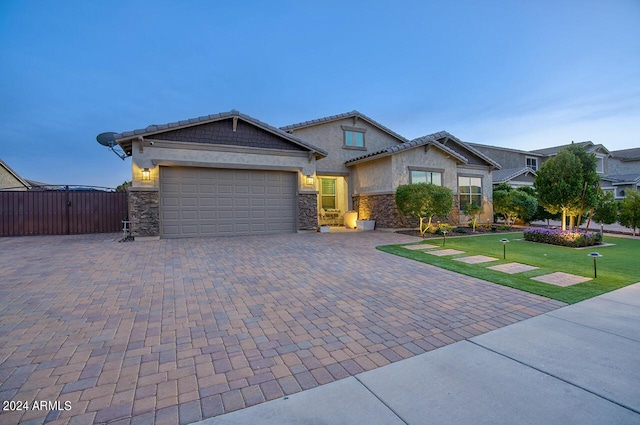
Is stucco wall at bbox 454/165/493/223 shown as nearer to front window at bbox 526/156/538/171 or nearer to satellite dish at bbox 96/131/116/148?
front window at bbox 526/156/538/171

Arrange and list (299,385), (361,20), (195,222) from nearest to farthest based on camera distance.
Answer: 1. (299,385)
2. (195,222)
3. (361,20)

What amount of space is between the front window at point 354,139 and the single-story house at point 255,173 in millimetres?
217

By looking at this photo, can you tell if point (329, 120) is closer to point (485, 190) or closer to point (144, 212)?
point (485, 190)

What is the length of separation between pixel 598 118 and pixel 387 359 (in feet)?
99.6

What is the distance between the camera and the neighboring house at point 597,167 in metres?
20.6

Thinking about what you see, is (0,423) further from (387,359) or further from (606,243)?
(606,243)

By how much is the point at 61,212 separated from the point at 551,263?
17697 millimetres

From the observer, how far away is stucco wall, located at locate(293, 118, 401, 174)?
16.1 m

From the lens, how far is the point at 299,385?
2.41 metres

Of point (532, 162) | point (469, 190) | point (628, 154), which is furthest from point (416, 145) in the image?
point (628, 154)

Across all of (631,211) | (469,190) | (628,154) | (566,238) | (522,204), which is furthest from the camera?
(628,154)

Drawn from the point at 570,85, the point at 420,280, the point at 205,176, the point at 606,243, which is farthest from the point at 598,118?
the point at 205,176

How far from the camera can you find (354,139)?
Result: 1711 cm

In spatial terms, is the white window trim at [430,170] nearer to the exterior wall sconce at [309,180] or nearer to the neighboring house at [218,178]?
the neighboring house at [218,178]
